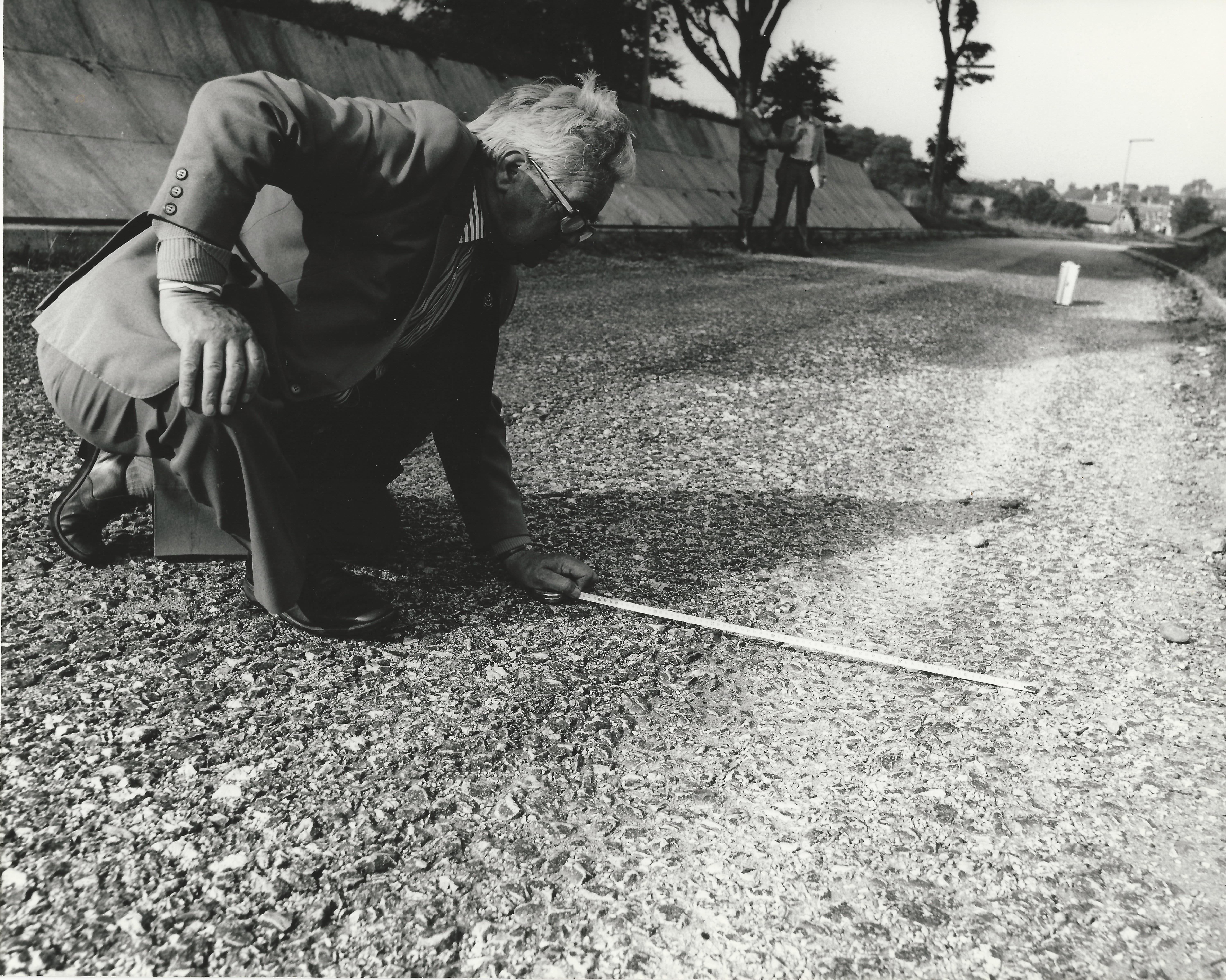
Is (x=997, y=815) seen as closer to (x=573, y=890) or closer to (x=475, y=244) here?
(x=573, y=890)

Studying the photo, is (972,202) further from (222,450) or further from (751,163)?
(222,450)

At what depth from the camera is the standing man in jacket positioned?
12.7 m

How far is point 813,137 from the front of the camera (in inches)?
503

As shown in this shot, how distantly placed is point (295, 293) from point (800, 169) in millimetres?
12152

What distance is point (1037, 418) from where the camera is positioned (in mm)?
4918

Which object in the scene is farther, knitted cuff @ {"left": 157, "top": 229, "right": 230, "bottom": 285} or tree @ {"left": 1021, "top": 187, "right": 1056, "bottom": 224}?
tree @ {"left": 1021, "top": 187, "right": 1056, "bottom": 224}

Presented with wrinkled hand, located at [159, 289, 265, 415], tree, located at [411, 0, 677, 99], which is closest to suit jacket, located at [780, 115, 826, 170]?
tree, located at [411, 0, 677, 99]

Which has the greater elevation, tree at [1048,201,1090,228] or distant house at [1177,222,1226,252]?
tree at [1048,201,1090,228]

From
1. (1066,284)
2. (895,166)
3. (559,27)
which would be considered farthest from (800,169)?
(895,166)

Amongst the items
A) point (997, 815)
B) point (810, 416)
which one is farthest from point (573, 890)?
point (810, 416)

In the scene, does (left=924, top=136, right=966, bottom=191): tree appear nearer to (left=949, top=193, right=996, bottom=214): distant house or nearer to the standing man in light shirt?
(left=949, top=193, right=996, bottom=214): distant house

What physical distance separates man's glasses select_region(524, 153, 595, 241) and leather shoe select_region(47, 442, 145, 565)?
47.1 inches

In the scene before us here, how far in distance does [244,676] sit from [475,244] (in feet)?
3.51

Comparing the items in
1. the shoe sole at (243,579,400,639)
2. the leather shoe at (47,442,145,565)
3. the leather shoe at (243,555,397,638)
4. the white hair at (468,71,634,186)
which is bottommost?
the shoe sole at (243,579,400,639)
